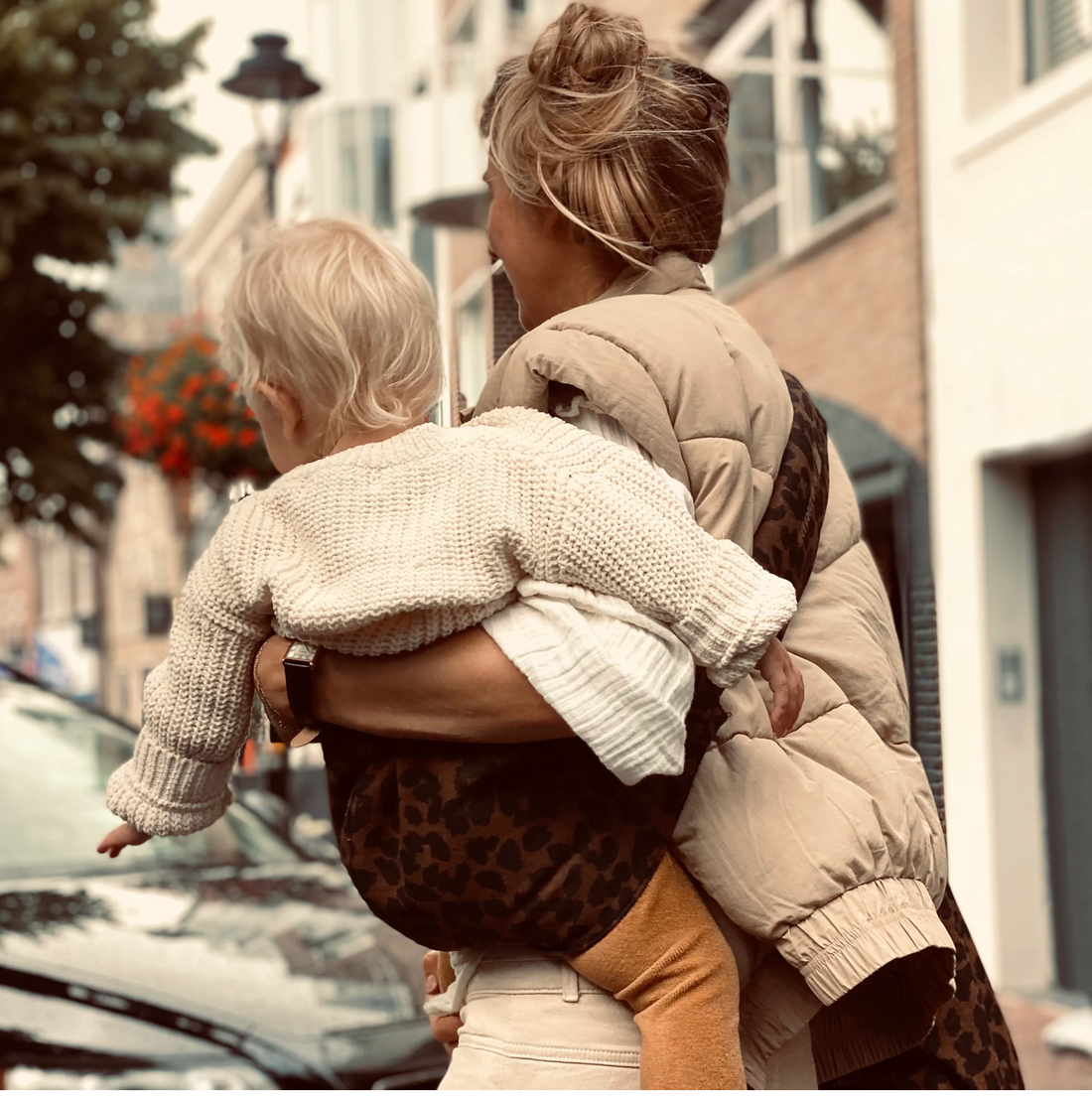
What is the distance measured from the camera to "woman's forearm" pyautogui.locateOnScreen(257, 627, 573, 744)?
62.6 inches

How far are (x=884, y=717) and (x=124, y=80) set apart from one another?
40.0ft

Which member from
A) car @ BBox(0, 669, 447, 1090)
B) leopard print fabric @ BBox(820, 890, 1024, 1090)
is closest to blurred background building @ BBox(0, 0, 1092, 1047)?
car @ BBox(0, 669, 447, 1090)

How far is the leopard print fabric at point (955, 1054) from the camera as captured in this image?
1.80 meters

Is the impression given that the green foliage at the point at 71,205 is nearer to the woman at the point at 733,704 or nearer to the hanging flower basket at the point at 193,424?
the hanging flower basket at the point at 193,424

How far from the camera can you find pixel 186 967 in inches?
136

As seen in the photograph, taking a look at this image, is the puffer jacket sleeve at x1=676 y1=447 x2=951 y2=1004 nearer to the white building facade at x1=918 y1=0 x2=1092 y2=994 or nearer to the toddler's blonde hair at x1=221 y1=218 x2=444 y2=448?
the toddler's blonde hair at x1=221 y1=218 x2=444 y2=448

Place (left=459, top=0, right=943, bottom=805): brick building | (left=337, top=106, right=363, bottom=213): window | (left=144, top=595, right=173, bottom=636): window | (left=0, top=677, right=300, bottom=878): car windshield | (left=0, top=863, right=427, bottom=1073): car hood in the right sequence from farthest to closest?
(left=337, top=106, right=363, bottom=213): window
(left=144, top=595, right=173, bottom=636): window
(left=459, top=0, right=943, bottom=805): brick building
(left=0, top=677, right=300, bottom=878): car windshield
(left=0, top=863, right=427, bottom=1073): car hood

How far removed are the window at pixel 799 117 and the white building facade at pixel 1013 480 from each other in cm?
100

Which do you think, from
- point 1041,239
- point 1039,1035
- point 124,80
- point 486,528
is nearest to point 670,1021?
point 486,528

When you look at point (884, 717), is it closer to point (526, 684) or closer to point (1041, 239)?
point (526, 684)

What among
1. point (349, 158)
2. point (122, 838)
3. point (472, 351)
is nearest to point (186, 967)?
point (472, 351)

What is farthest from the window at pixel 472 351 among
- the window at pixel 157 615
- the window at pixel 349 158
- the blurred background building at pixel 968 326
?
the window at pixel 349 158

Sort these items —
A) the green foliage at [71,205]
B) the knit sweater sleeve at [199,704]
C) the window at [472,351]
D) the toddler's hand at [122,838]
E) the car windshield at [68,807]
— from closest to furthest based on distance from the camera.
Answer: the knit sweater sleeve at [199,704] → the toddler's hand at [122,838] → the window at [472,351] → the car windshield at [68,807] → the green foliage at [71,205]

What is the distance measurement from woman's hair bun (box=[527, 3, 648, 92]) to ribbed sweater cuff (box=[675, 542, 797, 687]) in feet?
1.88
